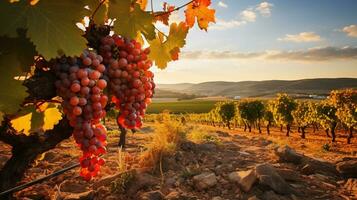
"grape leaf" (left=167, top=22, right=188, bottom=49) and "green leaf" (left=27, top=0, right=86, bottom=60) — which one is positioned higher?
"grape leaf" (left=167, top=22, right=188, bottom=49)

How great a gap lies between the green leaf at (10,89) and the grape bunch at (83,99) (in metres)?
0.17

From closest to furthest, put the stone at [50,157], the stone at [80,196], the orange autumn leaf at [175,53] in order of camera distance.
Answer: the orange autumn leaf at [175,53] < the stone at [80,196] < the stone at [50,157]

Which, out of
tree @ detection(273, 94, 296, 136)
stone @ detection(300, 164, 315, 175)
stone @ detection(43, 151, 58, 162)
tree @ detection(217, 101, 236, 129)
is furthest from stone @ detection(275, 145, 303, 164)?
tree @ detection(217, 101, 236, 129)

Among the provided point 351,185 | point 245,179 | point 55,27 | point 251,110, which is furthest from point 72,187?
point 251,110

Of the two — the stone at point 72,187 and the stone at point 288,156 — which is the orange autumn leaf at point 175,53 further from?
the stone at point 288,156

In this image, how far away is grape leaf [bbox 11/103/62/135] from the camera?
6.97ft

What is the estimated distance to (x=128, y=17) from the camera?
1.67 m

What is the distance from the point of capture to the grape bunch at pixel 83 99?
1.40m

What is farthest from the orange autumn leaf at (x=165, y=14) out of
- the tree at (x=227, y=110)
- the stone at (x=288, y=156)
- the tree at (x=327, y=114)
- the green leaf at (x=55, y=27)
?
the tree at (x=227, y=110)

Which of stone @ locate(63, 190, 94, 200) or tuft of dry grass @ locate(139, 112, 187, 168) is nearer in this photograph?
stone @ locate(63, 190, 94, 200)

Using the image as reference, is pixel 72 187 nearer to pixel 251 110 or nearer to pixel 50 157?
pixel 50 157

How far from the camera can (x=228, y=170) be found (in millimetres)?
8914

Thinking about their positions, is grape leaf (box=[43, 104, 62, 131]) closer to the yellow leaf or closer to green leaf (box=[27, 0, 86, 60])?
the yellow leaf

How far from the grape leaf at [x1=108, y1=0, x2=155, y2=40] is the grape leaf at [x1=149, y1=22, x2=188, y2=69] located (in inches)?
19.6
